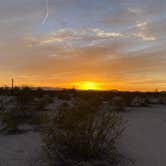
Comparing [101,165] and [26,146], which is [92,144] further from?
[26,146]

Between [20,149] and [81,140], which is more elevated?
[81,140]

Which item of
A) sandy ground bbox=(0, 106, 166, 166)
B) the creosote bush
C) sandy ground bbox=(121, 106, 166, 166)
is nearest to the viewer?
the creosote bush

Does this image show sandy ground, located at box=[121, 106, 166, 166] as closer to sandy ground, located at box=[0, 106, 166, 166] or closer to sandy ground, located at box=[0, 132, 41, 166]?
sandy ground, located at box=[0, 106, 166, 166]

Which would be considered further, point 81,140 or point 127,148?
point 127,148

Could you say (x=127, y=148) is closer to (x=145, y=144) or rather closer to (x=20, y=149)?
(x=145, y=144)

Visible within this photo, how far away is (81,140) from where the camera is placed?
395 inches

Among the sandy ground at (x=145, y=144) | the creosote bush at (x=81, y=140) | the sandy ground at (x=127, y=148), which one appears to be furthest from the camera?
the sandy ground at (x=145, y=144)

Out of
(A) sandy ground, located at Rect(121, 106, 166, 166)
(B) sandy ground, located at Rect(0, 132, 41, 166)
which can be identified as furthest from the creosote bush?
(A) sandy ground, located at Rect(121, 106, 166, 166)

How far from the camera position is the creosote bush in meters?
9.81

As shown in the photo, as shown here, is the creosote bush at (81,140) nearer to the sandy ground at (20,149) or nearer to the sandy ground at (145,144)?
the sandy ground at (20,149)

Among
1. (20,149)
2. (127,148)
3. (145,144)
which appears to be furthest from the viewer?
(145,144)

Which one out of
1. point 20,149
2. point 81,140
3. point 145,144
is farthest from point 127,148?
point 20,149

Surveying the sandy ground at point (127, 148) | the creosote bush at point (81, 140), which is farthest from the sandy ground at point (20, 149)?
the creosote bush at point (81, 140)

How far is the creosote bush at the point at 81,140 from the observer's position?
981 cm
